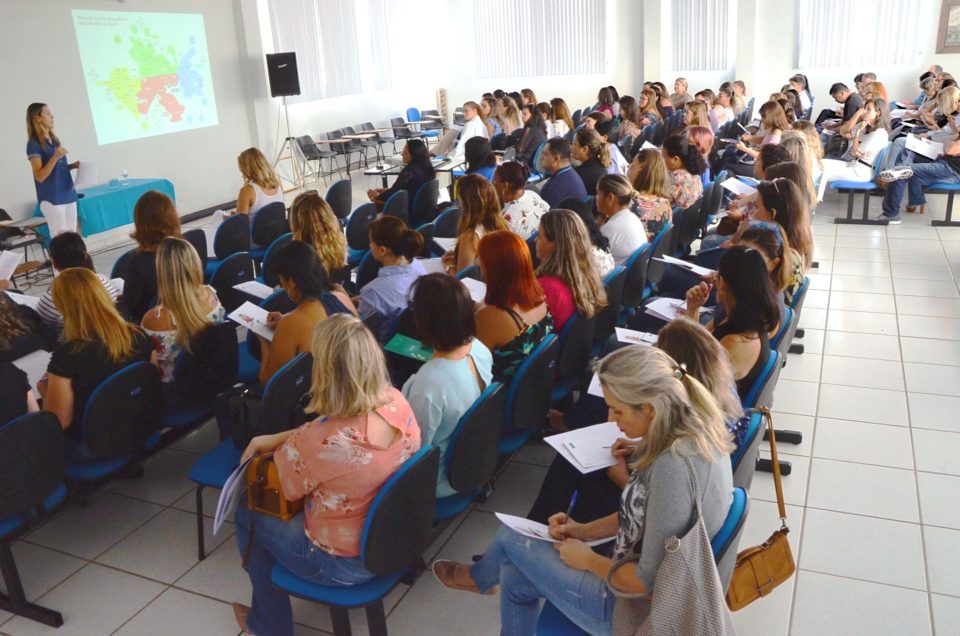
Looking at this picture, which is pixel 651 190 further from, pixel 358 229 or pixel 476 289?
pixel 358 229

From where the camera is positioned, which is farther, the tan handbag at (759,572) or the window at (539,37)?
the window at (539,37)

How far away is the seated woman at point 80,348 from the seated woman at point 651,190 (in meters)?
3.39

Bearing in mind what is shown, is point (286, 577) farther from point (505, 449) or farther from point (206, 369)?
point (206, 369)

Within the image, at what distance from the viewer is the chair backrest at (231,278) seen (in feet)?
15.7

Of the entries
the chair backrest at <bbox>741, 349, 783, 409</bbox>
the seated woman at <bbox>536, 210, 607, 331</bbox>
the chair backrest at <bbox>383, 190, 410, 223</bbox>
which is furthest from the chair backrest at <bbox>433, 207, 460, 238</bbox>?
the chair backrest at <bbox>741, 349, 783, 409</bbox>

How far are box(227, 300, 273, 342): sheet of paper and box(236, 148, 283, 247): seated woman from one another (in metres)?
2.96

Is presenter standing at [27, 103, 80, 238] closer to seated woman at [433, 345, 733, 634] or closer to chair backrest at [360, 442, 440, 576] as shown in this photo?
chair backrest at [360, 442, 440, 576]

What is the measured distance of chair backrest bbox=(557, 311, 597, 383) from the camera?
11.1 ft

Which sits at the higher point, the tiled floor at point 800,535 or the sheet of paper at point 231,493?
the sheet of paper at point 231,493

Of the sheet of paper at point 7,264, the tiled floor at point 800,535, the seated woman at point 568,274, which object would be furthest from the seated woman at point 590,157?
the sheet of paper at point 7,264

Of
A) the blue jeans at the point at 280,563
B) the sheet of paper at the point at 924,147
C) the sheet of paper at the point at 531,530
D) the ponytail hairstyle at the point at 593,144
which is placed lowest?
the blue jeans at the point at 280,563

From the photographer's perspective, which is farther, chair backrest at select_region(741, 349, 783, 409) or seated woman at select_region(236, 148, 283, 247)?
seated woman at select_region(236, 148, 283, 247)

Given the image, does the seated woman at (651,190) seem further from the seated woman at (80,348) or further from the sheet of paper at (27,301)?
the sheet of paper at (27,301)

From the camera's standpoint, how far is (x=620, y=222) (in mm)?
4617
